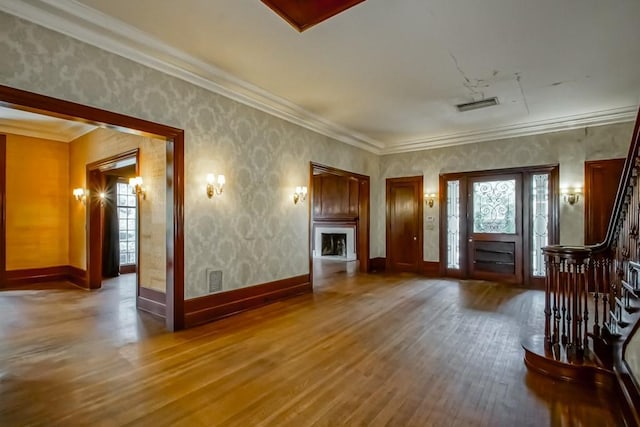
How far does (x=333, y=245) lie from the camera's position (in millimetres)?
11227

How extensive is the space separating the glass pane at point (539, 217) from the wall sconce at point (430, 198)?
193 centimetres

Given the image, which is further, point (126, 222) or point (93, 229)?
point (126, 222)

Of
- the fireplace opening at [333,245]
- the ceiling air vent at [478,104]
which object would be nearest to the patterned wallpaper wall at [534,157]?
the ceiling air vent at [478,104]

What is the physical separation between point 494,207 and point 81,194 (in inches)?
335

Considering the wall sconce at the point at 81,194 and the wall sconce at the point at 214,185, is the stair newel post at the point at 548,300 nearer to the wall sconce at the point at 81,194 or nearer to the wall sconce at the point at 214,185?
the wall sconce at the point at 214,185

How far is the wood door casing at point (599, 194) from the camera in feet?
18.9

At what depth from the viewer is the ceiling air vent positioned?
5184mm

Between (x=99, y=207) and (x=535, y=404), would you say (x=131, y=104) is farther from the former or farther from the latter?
(x=535, y=404)

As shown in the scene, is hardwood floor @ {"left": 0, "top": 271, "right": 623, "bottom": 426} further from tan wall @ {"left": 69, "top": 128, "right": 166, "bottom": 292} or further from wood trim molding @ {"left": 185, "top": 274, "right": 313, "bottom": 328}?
tan wall @ {"left": 69, "top": 128, "right": 166, "bottom": 292}

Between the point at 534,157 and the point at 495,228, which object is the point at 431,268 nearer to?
the point at 495,228

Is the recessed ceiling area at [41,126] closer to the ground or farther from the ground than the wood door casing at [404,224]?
farther from the ground

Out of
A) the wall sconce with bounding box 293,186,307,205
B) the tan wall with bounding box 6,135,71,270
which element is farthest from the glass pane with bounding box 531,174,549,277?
the tan wall with bounding box 6,135,71,270

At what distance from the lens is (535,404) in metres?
2.31

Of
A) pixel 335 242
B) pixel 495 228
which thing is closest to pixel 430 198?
pixel 495 228
